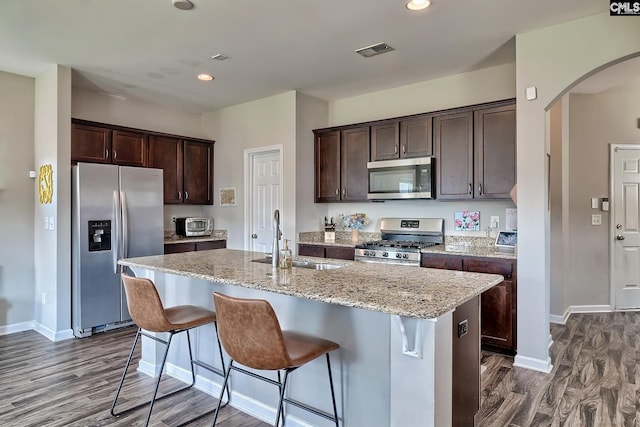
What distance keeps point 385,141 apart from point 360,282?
2.74 metres

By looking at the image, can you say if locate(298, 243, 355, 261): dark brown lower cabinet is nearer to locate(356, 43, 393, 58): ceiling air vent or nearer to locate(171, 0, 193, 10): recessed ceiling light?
locate(356, 43, 393, 58): ceiling air vent

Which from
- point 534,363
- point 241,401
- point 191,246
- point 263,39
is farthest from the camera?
point 191,246

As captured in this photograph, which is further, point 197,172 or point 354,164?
point 197,172

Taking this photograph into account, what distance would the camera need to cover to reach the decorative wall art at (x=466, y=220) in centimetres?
415

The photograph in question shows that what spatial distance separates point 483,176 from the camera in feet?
12.3

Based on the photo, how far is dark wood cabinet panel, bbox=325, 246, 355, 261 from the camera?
4.43m

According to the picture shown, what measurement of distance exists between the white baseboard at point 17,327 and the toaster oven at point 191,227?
6.41ft

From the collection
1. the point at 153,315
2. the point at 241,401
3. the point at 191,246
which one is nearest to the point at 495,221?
the point at 241,401

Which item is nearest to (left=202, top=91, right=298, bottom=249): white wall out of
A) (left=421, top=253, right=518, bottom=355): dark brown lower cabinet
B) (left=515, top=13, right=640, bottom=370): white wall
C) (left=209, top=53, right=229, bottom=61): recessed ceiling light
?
(left=209, top=53, right=229, bottom=61): recessed ceiling light

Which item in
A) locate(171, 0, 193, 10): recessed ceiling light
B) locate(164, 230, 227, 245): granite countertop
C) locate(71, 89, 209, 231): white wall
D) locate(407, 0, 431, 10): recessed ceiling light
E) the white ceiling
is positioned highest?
the white ceiling

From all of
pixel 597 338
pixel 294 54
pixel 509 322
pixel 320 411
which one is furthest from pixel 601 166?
pixel 320 411

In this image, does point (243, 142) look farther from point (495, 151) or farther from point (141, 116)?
point (495, 151)

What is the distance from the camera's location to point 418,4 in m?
2.71

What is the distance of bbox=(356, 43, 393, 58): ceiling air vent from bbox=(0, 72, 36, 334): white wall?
11.8 ft
